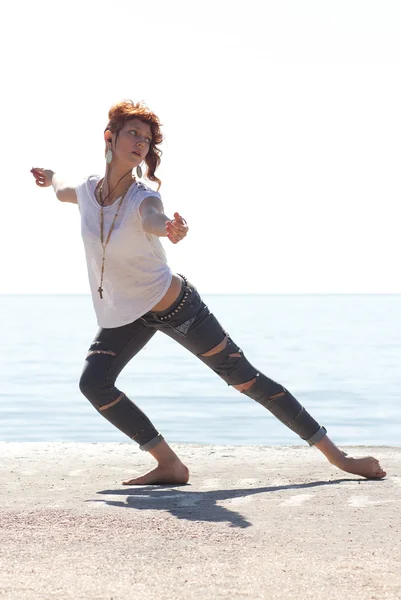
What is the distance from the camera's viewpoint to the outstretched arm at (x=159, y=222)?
4.82 meters

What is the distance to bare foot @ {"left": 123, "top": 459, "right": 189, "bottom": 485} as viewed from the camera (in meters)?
5.89

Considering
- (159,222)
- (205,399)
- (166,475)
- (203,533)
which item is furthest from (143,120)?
(205,399)

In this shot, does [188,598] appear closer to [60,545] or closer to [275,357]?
[60,545]

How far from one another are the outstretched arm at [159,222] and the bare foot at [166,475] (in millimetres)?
1469

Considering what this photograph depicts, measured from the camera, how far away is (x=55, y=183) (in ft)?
20.2

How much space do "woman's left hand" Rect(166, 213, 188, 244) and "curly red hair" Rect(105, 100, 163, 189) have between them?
0.90 meters

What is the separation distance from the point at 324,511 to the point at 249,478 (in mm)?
1179

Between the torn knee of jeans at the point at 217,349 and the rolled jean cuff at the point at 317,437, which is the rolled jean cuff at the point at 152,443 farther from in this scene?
the rolled jean cuff at the point at 317,437

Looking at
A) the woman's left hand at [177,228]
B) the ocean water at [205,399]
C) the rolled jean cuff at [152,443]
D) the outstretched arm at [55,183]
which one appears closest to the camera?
the woman's left hand at [177,228]

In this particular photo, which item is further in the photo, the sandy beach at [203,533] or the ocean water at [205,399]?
the ocean water at [205,399]

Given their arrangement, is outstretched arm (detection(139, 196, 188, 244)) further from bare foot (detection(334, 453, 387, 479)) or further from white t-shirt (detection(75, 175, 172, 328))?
bare foot (detection(334, 453, 387, 479))

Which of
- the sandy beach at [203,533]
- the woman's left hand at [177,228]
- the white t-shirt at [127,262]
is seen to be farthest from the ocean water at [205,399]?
the woman's left hand at [177,228]

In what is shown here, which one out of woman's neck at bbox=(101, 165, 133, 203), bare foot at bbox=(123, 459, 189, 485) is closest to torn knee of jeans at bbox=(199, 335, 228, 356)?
bare foot at bbox=(123, 459, 189, 485)

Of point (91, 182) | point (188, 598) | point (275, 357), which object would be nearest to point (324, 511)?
point (188, 598)
